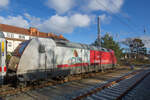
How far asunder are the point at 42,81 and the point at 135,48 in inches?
2194

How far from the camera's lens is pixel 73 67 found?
9.52m

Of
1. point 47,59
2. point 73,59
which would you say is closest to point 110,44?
point 73,59

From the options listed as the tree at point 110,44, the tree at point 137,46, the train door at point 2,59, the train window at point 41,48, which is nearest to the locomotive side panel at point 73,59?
the train window at point 41,48

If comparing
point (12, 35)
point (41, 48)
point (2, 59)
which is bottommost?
point (2, 59)

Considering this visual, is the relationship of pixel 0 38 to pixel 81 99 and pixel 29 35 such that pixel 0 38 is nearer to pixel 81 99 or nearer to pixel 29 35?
pixel 81 99

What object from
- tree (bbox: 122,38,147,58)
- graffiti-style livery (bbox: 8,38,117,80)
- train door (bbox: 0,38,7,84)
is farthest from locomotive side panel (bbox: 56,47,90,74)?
tree (bbox: 122,38,147,58)

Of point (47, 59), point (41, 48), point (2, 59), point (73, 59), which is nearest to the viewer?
point (2, 59)

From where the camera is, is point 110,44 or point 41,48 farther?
point 110,44

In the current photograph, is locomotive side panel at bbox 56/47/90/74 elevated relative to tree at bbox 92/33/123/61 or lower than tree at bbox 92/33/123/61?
lower

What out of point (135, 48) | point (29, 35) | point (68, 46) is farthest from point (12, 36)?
point (135, 48)

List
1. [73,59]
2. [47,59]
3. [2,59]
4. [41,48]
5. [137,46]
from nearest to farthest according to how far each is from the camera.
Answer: [2,59] → [41,48] → [47,59] → [73,59] → [137,46]

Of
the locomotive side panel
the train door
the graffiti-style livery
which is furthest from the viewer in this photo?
the locomotive side panel

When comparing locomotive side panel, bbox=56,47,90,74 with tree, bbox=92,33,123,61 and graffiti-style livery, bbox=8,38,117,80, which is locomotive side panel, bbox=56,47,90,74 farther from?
tree, bbox=92,33,123,61

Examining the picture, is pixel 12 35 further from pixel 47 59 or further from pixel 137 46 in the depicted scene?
pixel 137 46
